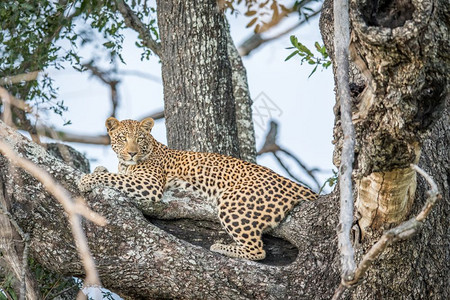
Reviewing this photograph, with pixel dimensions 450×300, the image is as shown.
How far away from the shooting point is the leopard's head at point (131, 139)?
307 inches

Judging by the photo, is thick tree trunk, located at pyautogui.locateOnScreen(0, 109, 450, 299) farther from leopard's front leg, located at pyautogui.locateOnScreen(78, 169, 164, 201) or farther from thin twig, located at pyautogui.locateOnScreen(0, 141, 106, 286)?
thin twig, located at pyautogui.locateOnScreen(0, 141, 106, 286)

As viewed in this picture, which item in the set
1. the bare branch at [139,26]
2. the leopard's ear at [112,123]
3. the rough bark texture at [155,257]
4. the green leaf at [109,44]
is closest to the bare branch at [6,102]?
the rough bark texture at [155,257]

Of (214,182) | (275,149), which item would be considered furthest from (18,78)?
(275,149)

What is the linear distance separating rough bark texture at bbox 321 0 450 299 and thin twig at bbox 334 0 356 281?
0.24 metres

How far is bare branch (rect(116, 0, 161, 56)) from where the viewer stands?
969 centimetres

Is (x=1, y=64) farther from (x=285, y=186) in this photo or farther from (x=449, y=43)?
(x=449, y=43)

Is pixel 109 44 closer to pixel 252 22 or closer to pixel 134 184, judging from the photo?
pixel 134 184

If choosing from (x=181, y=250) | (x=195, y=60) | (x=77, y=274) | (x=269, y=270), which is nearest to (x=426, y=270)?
(x=269, y=270)

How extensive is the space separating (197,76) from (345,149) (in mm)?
4720

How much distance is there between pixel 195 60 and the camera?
7996 mm

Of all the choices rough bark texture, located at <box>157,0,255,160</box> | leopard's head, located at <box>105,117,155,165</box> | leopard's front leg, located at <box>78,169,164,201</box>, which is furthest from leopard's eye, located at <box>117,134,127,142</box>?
leopard's front leg, located at <box>78,169,164,201</box>

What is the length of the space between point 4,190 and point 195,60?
299 cm

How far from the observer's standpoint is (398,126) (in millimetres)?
4180

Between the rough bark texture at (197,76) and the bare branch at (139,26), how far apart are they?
163 cm
